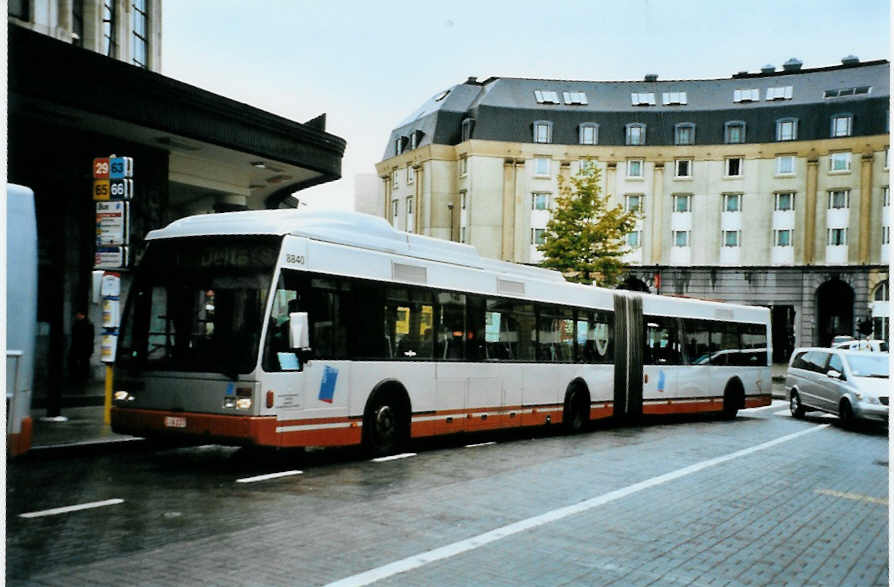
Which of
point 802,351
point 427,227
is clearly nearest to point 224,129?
point 802,351

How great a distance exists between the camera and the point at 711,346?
21.9 meters

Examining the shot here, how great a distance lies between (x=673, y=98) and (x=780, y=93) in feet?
22.3

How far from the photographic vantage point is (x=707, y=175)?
6209 cm

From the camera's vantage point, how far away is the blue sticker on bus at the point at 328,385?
11309 millimetres

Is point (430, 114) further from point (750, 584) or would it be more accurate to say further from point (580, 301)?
point (750, 584)

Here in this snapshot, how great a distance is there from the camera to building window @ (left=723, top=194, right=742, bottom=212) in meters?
61.2

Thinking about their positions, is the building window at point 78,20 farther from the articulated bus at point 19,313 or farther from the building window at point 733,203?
the building window at point 733,203

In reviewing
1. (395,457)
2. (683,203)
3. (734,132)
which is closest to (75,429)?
(395,457)

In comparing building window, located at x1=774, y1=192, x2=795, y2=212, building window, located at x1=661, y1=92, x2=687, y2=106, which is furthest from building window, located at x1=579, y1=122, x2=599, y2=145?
building window, located at x1=774, y1=192, x2=795, y2=212

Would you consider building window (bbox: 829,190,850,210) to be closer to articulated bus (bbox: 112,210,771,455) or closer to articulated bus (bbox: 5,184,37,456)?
articulated bus (bbox: 112,210,771,455)

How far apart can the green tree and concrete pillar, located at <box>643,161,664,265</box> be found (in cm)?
1941

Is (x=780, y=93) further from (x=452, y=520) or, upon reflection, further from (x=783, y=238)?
(x=452, y=520)

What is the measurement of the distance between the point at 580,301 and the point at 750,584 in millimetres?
11575

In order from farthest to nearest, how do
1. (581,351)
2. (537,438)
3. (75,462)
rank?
(581,351) < (537,438) < (75,462)
